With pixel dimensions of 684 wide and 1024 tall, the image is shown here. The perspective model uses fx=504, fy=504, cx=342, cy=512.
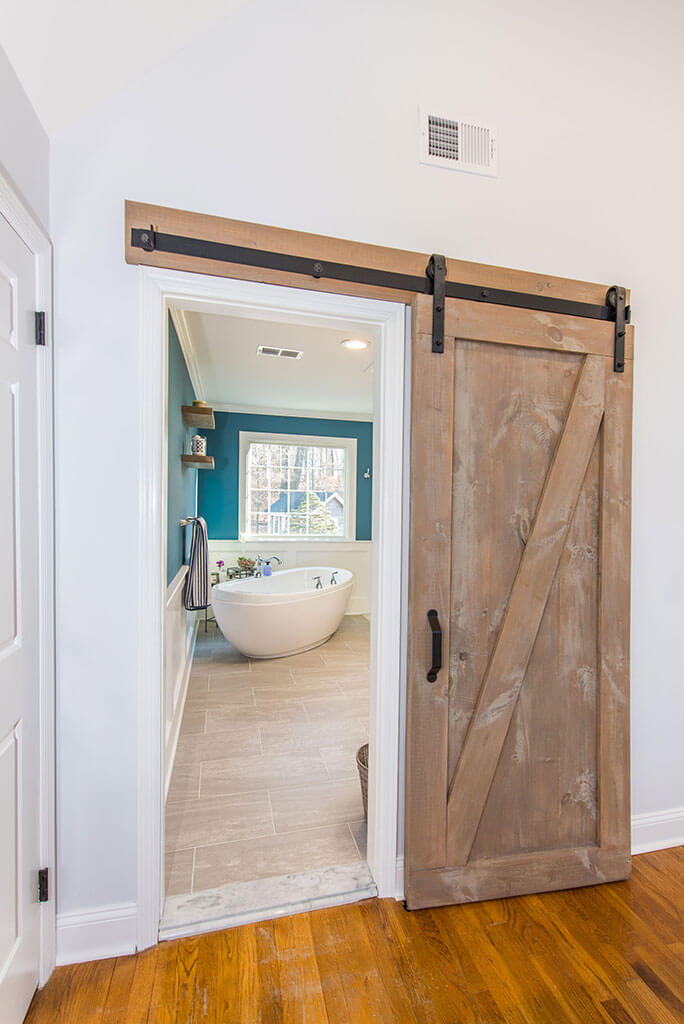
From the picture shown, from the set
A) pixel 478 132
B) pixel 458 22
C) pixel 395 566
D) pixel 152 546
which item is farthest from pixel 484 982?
pixel 458 22

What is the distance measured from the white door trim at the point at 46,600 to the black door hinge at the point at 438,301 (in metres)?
1.19

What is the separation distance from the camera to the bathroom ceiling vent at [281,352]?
398 centimetres

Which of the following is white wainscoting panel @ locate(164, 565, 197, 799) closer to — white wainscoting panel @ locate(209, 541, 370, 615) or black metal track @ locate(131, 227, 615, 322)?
black metal track @ locate(131, 227, 615, 322)

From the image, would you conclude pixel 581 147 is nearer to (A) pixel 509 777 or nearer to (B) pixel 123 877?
(A) pixel 509 777

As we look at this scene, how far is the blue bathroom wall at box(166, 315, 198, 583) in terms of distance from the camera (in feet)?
10.2

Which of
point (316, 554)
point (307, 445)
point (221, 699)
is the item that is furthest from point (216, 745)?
point (307, 445)

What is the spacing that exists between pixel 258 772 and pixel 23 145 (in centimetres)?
270

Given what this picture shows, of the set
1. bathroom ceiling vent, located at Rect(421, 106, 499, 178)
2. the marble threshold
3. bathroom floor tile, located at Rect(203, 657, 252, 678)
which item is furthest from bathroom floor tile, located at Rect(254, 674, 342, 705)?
bathroom ceiling vent, located at Rect(421, 106, 499, 178)

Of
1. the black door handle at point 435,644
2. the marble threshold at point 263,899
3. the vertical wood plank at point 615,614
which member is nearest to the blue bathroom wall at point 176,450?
the marble threshold at point 263,899

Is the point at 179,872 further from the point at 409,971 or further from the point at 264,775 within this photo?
the point at 409,971

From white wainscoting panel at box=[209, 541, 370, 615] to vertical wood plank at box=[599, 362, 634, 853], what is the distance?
13.6ft

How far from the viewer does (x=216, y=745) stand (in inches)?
115

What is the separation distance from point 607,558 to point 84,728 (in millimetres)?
1891

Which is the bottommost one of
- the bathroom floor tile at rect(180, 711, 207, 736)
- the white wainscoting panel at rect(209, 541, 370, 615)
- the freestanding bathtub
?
the bathroom floor tile at rect(180, 711, 207, 736)
